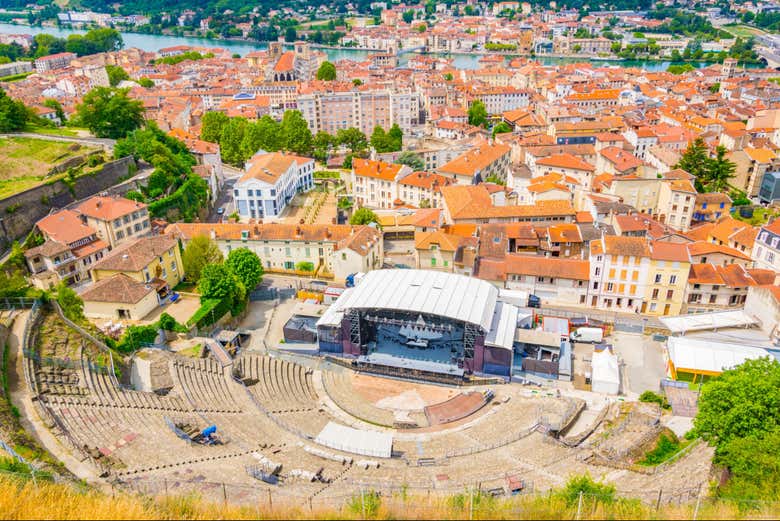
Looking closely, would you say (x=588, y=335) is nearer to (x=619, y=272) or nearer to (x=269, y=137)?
(x=619, y=272)

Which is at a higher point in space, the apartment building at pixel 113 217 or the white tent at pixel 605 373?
the apartment building at pixel 113 217

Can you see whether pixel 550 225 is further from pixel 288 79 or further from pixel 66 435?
pixel 288 79

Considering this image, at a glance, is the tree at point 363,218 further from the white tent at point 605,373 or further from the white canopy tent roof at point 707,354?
the white canopy tent roof at point 707,354

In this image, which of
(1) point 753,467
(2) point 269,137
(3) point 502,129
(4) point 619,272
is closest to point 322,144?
(2) point 269,137

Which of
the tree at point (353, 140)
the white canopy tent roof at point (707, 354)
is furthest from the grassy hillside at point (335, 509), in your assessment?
the tree at point (353, 140)

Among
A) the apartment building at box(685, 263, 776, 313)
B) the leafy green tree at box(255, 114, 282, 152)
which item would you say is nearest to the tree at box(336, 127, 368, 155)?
the leafy green tree at box(255, 114, 282, 152)

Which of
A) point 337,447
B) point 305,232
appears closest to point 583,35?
point 305,232
